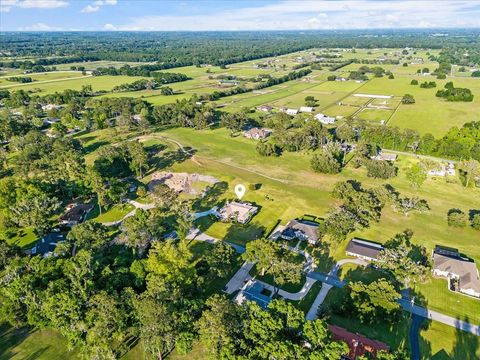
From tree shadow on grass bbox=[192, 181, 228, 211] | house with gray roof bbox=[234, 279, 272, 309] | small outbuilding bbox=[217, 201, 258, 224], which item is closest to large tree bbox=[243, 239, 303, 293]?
house with gray roof bbox=[234, 279, 272, 309]

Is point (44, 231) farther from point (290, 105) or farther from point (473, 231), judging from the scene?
point (290, 105)

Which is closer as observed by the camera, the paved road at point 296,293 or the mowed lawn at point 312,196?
the paved road at point 296,293

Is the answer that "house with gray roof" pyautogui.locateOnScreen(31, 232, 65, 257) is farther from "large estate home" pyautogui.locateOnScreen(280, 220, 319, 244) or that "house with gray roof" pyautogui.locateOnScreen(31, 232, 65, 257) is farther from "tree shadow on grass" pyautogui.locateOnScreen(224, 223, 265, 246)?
"large estate home" pyautogui.locateOnScreen(280, 220, 319, 244)

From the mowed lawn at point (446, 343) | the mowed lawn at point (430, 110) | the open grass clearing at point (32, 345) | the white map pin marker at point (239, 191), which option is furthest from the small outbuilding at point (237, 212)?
the mowed lawn at point (430, 110)

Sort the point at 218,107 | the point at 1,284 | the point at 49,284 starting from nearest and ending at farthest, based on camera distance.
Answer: the point at 49,284
the point at 1,284
the point at 218,107

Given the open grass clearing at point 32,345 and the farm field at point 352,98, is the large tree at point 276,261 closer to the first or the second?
Answer: the open grass clearing at point 32,345

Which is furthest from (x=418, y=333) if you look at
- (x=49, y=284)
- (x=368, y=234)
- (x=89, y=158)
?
(x=89, y=158)

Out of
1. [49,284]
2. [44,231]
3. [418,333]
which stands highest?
[49,284]
